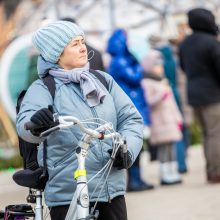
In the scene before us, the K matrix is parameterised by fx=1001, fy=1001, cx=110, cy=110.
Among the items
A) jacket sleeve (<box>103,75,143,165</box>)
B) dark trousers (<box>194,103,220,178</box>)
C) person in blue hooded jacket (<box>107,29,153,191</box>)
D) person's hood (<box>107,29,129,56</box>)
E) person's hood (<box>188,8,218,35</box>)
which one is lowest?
jacket sleeve (<box>103,75,143,165</box>)

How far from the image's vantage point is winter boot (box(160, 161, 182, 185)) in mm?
10469

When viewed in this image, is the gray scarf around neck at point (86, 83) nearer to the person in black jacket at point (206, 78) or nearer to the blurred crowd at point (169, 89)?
the blurred crowd at point (169, 89)

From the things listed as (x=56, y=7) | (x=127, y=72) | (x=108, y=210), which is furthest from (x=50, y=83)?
(x=56, y=7)

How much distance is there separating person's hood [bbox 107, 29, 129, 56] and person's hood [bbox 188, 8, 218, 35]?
71 centimetres

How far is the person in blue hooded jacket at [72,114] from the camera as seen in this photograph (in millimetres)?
4918

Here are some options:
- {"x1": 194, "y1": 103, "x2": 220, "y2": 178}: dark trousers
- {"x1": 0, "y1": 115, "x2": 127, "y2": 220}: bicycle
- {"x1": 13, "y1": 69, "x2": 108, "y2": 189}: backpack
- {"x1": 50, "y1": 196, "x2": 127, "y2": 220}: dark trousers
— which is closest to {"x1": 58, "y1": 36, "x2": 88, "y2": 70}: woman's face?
{"x1": 13, "y1": 69, "x2": 108, "y2": 189}: backpack

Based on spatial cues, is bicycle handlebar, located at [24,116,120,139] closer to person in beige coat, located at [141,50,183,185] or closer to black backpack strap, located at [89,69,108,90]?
black backpack strap, located at [89,69,108,90]

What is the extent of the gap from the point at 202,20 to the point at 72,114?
17.1 ft

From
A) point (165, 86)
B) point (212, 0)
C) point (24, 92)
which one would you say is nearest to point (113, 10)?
point (212, 0)

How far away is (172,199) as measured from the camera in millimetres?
9406

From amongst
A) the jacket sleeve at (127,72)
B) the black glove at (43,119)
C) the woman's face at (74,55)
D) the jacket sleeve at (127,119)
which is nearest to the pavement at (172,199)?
the jacket sleeve at (127,72)

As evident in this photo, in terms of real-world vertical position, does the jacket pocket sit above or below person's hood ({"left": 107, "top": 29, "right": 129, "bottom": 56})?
below

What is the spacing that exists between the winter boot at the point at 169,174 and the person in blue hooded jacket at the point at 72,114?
533 cm

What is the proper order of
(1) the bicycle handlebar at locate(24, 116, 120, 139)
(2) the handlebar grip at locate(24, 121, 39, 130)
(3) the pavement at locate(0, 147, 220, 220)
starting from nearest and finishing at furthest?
(1) the bicycle handlebar at locate(24, 116, 120, 139) < (2) the handlebar grip at locate(24, 121, 39, 130) < (3) the pavement at locate(0, 147, 220, 220)
